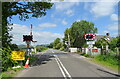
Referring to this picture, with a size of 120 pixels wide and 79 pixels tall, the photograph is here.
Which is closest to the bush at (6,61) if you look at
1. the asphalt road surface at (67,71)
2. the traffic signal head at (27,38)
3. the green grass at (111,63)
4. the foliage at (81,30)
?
the asphalt road surface at (67,71)

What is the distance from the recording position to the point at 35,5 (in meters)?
15.5

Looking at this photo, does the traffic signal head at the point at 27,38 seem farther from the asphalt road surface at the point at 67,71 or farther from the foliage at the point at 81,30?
the foliage at the point at 81,30

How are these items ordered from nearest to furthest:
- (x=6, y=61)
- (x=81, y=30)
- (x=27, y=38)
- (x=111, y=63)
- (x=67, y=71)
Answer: (x=67, y=71), (x=6, y=61), (x=111, y=63), (x=27, y=38), (x=81, y=30)

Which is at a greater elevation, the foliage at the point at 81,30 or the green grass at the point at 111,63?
the foliage at the point at 81,30

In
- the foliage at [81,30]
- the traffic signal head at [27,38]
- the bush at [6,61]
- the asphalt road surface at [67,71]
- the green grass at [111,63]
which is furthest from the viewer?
the foliage at [81,30]

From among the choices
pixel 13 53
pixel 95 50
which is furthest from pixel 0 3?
pixel 95 50

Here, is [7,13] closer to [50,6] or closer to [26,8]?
[26,8]

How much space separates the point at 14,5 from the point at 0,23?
14.3 feet

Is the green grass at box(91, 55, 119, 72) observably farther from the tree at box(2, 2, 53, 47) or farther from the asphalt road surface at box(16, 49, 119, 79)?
the tree at box(2, 2, 53, 47)

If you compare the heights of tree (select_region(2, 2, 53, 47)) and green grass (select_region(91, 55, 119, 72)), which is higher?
tree (select_region(2, 2, 53, 47))

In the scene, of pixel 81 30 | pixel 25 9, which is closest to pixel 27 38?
pixel 25 9

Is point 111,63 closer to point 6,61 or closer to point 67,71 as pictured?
point 67,71

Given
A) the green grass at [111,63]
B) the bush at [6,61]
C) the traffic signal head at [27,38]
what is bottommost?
the green grass at [111,63]

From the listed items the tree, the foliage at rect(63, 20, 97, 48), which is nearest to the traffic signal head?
the tree
